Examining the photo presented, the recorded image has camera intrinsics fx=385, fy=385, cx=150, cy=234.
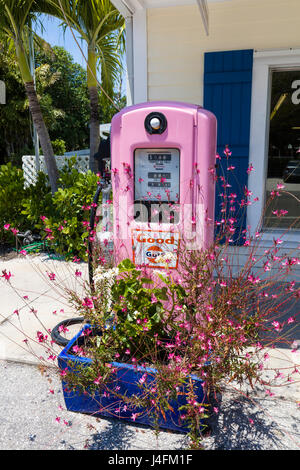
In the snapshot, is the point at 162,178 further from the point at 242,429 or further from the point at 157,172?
the point at 242,429

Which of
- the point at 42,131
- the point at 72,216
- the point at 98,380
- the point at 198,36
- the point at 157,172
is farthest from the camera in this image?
the point at 42,131

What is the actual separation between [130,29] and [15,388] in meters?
4.09

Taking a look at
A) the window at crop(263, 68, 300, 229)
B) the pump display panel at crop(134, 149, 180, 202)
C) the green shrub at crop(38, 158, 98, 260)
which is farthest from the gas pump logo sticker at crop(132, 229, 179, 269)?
the green shrub at crop(38, 158, 98, 260)

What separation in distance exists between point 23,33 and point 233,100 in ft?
14.6

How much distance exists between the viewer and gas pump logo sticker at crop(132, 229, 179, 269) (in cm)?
292

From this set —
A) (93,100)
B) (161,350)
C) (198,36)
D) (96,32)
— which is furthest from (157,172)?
(93,100)

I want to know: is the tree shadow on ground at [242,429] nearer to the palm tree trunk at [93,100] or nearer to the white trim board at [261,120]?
the white trim board at [261,120]

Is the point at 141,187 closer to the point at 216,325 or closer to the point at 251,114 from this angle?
the point at 216,325

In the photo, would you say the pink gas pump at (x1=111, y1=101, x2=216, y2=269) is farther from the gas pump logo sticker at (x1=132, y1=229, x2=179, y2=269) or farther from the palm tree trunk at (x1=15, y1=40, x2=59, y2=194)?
the palm tree trunk at (x1=15, y1=40, x2=59, y2=194)

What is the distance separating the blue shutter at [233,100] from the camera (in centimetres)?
436

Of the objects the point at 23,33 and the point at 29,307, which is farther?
the point at 23,33

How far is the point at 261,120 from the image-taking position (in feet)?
14.8

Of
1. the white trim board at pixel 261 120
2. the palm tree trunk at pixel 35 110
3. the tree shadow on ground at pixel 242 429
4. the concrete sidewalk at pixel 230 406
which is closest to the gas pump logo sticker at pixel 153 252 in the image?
the concrete sidewalk at pixel 230 406

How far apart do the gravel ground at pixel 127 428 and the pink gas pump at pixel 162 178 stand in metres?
1.11
